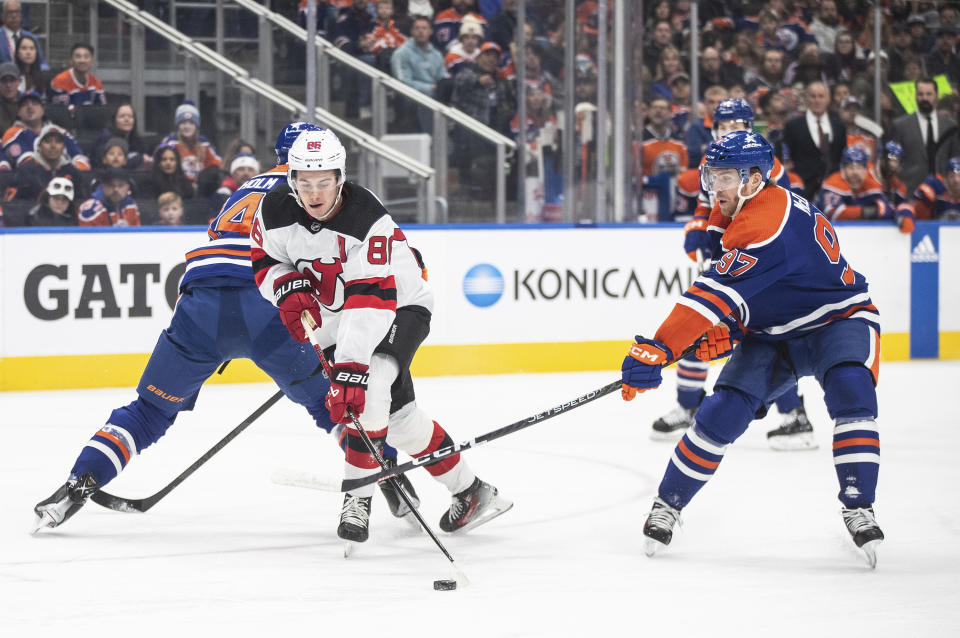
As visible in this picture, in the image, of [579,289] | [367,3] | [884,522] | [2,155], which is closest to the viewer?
[884,522]

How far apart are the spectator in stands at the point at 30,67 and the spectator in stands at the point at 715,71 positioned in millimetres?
4179

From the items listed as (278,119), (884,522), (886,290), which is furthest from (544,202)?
(884,522)

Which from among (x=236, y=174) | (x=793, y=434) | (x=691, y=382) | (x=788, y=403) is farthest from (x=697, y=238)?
(x=236, y=174)

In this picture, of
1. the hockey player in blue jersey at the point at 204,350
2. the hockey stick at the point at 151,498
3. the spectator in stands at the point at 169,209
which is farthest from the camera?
the spectator in stands at the point at 169,209

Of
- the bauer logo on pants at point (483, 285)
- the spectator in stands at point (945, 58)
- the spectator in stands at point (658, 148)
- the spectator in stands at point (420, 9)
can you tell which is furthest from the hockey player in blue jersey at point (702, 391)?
the spectator in stands at point (945, 58)

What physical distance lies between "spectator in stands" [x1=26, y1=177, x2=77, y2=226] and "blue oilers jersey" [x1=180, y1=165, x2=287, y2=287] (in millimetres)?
3048

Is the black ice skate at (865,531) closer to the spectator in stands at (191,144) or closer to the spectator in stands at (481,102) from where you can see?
the spectator in stands at (481,102)

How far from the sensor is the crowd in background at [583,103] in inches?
257

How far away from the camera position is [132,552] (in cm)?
320

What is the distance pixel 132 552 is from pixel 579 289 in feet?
13.4

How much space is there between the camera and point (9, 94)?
659cm

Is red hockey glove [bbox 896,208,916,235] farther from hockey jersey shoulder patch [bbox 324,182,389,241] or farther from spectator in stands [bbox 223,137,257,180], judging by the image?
hockey jersey shoulder patch [bbox 324,182,389,241]

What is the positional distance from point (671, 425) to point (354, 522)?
214cm

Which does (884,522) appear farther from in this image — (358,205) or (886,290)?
(886,290)
